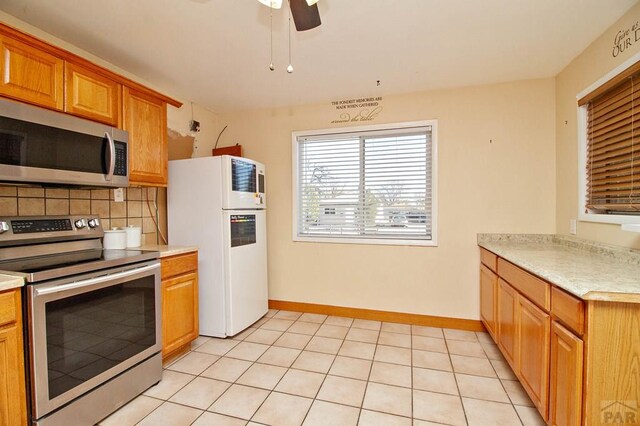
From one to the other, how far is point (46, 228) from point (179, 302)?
3.26 ft

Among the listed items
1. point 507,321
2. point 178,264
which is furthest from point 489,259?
point 178,264

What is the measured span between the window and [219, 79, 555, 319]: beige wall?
0.11 meters

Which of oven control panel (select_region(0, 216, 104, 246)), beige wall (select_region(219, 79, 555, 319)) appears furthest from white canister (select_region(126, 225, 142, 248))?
beige wall (select_region(219, 79, 555, 319))

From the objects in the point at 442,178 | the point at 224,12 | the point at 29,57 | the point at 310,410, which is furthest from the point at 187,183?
the point at 442,178

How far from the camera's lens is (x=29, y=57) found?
161 cm

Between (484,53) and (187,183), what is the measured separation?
275cm

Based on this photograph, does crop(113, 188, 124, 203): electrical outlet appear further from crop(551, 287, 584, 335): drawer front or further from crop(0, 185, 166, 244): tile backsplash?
crop(551, 287, 584, 335): drawer front

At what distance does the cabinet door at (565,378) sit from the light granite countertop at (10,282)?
248cm

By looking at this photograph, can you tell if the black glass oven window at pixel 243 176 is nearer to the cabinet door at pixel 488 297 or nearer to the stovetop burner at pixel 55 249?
the stovetop burner at pixel 55 249

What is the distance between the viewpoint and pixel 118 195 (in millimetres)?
2438

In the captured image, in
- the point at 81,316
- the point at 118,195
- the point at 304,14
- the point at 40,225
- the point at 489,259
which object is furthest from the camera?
the point at 489,259

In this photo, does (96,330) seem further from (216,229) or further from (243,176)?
(243,176)

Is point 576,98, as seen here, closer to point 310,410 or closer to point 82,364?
point 310,410

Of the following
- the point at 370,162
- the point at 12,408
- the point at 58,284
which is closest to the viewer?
the point at 12,408
